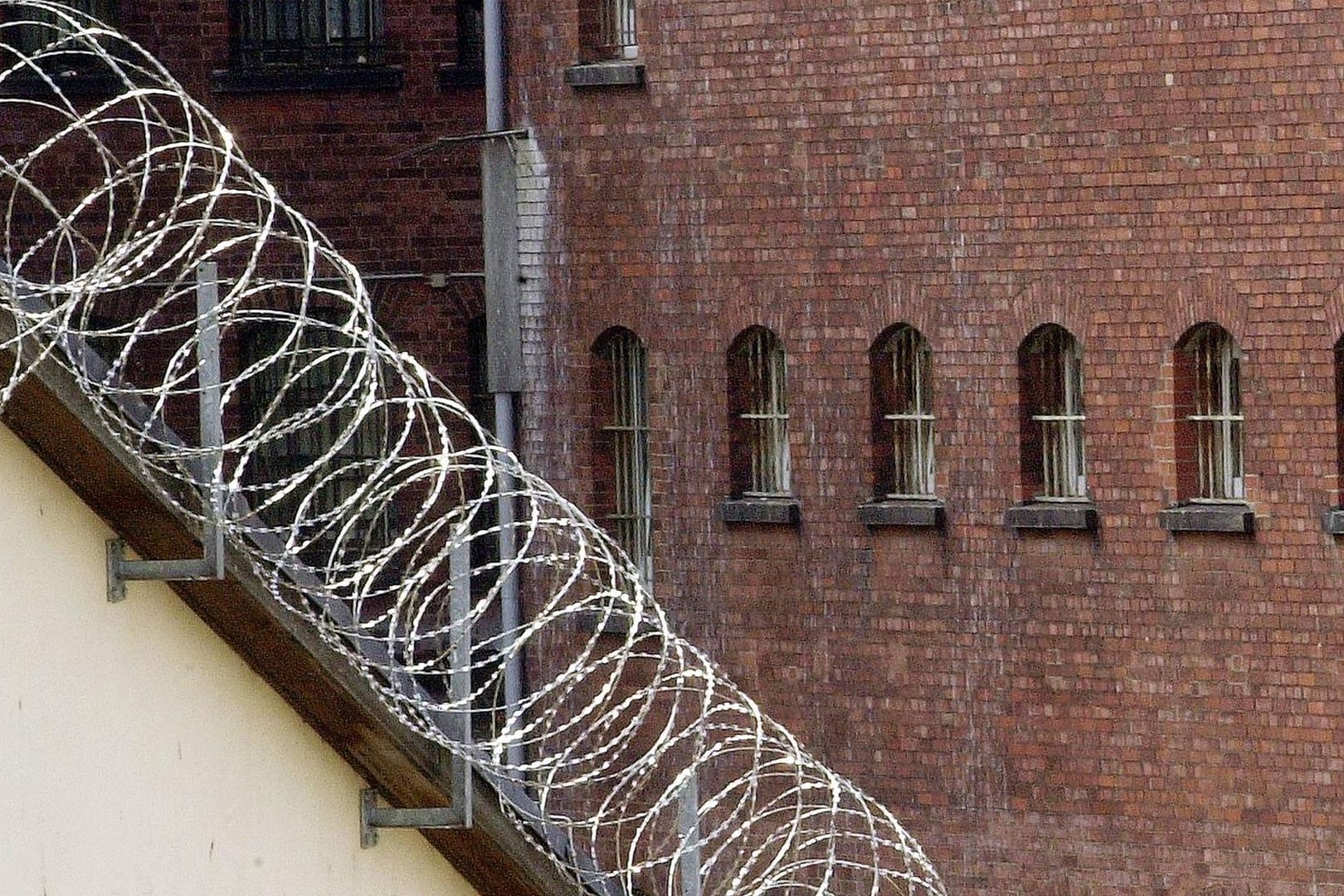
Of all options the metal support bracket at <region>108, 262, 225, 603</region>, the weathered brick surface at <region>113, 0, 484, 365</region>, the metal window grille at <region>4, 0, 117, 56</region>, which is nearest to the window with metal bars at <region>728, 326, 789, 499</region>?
the weathered brick surface at <region>113, 0, 484, 365</region>

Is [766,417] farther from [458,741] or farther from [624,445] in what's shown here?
[458,741]

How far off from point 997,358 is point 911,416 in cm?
87

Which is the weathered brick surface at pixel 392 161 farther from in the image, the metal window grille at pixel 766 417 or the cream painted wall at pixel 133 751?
the cream painted wall at pixel 133 751

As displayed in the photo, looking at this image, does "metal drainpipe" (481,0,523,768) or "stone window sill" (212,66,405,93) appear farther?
"stone window sill" (212,66,405,93)

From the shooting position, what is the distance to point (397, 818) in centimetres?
923

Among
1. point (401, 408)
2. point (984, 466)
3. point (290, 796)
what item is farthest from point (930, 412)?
point (290, 796)

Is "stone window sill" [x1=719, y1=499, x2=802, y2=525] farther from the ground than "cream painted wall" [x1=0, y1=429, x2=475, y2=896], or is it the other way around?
"stone window sill" [x1=719, y1=499, x2=802, y2=525]

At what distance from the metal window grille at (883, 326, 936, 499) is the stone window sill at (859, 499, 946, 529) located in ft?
0.35

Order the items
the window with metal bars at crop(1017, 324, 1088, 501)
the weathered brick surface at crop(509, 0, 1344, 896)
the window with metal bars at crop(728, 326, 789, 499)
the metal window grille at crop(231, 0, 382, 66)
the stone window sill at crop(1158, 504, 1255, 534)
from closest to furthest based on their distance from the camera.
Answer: the weathered brick surface at crop(509, 0, 1344, 896) < the stone window sill at crop(1158, 504, 1255, 534) < the window with metal bars at crop(1017, 324, 1088, 501) < the window with metal bars at crop(728, 326, 789, 499) < the metal window grille at crop(231, 0, 382, 66)

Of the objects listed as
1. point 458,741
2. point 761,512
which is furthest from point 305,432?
point 458,741

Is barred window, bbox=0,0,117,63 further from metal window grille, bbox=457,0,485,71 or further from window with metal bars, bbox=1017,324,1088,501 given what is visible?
window with metal bars, bbox=1017,324,1088,501

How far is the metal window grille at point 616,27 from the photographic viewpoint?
800 inches

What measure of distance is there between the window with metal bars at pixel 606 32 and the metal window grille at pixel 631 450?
169cm

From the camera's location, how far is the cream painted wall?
28.0ft
